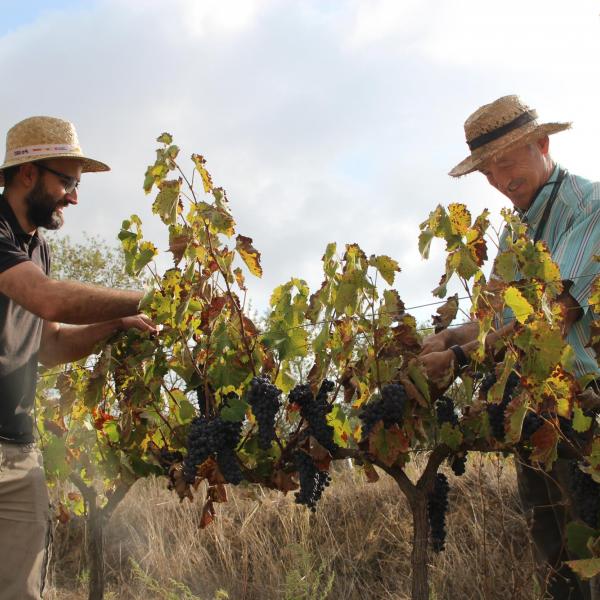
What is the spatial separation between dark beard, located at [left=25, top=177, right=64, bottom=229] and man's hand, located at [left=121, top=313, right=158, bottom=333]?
0.48 m

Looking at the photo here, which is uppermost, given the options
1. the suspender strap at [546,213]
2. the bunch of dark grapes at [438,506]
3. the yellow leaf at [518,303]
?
the suspender strap at [546,213]

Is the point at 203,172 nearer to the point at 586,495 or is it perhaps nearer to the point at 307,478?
the point at 307,478

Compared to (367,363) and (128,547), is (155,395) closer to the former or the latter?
(367,363)

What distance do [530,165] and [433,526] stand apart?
57.1 inches

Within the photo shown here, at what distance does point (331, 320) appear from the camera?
9.34 feet

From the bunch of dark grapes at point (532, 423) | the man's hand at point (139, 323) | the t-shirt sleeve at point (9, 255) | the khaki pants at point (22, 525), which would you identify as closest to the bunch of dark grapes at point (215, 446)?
the man's hand at point (139, 323)

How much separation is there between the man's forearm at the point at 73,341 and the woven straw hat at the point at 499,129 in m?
1.57

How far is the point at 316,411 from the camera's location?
8.95 feet

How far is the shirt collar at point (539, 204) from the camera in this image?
3.20 metres

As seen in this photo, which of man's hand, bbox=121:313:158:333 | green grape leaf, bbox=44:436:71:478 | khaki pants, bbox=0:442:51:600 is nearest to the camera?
khaki pants, bbox=0:442:51:600

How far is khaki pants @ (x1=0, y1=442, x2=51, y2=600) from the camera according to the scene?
291 centimetres

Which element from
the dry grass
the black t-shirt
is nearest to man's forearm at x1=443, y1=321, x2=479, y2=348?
the black t-shirt

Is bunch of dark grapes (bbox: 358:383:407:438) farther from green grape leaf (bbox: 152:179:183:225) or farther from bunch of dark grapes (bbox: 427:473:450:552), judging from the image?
green grape leaf (bbox: 152:179:183:225)

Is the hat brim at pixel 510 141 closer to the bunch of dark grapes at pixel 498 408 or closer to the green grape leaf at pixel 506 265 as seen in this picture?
the green grape leaf at pixel 506 265
